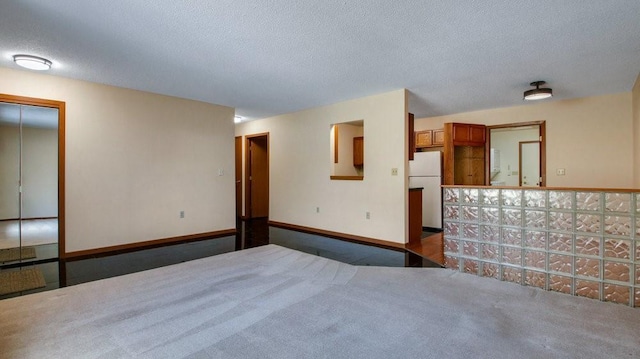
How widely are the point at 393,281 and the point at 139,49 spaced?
137 inches

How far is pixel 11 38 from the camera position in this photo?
9.04 ft

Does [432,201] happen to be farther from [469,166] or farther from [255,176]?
[255,176]

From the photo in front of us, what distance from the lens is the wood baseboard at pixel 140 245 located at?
3976 millimetres

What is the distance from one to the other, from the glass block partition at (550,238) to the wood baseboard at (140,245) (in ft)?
12.6

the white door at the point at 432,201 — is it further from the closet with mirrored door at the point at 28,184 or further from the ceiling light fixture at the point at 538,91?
the closet with mirrored door at the point at 28,184

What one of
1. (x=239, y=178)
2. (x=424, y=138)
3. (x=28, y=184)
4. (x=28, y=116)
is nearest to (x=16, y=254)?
(x=28, y=184)

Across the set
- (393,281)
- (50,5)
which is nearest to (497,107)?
(393,281)

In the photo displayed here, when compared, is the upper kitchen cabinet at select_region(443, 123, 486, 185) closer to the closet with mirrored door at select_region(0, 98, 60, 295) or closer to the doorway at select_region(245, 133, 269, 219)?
the doorway at select_region(245, 133, 269, 219)

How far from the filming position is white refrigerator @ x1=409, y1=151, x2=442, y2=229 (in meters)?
5.94

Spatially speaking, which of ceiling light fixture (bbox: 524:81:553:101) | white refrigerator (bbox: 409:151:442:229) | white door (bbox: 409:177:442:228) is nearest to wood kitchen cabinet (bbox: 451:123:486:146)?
white refrigerator (bbox: 409:151:442:229)

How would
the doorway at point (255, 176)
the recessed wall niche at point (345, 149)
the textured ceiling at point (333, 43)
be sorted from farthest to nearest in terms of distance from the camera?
1. the doorway at point (255, 176)
2. the recessed wall niche at point (345, 149)
3. the textured ceiling at point (333, 43)

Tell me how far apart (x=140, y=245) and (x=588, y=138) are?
7.26 m

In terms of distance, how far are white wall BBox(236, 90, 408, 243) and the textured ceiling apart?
2.07 ft

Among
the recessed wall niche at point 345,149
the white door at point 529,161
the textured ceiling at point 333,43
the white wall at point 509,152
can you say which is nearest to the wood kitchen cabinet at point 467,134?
the textured ceiling at point 333,43
